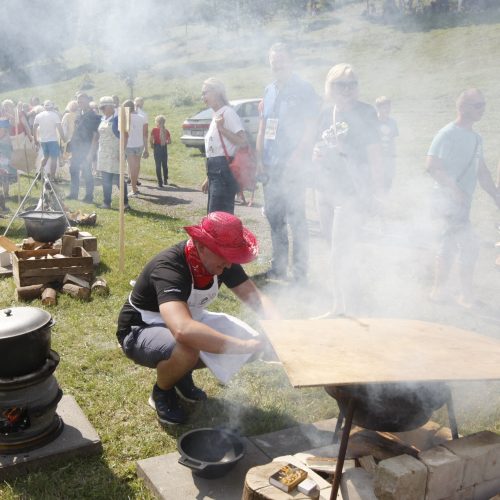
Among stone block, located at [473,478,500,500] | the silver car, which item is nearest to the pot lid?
stone block, located at [473,478,500,500]

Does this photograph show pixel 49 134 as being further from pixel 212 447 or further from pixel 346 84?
pixel 212 447

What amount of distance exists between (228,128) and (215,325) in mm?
2664

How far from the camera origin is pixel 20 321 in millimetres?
2705

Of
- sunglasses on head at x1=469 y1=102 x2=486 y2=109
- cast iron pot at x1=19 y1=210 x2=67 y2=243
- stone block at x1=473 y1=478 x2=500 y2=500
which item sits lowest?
stone block at x1=473 y1=478 x2=500 y2=500

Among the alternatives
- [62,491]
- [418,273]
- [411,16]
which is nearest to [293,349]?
[62,491]

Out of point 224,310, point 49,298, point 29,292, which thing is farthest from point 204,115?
point 224,310

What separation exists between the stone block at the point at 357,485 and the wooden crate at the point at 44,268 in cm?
357

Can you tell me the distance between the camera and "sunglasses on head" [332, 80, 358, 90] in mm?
4180

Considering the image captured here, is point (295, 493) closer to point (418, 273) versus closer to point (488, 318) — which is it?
point (488, 318)

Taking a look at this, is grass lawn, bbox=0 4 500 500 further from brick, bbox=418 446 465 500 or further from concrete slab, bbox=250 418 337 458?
brick, bbox=418 446 465 500

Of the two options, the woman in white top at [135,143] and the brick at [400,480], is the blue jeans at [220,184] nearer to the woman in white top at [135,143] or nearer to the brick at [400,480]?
the brick at [400,480]

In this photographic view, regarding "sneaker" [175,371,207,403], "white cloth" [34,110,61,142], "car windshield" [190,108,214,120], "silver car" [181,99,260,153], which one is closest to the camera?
"sneaker" [175,371,207,403]

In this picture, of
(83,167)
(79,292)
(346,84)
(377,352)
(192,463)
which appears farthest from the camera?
(83,167)

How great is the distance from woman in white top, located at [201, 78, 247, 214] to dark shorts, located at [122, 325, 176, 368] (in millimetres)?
2544
